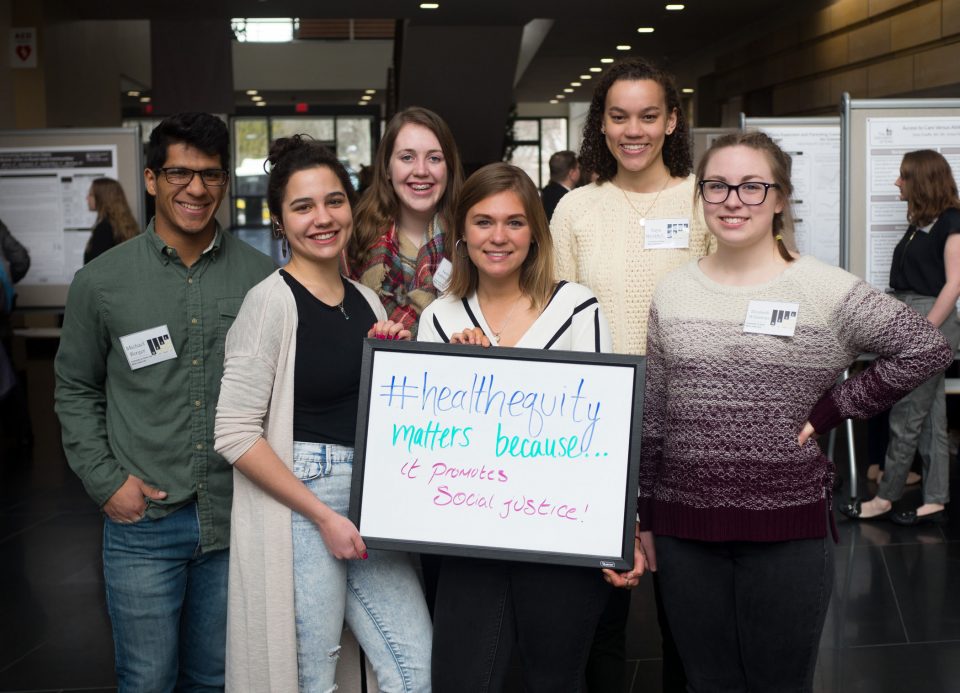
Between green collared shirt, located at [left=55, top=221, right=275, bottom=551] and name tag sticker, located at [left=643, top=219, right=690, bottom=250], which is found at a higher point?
name tag sticker, located at [left=643, top=219, right=690, bottom=250]

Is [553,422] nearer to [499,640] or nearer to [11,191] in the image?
[499,640]

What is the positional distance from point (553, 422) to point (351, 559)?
532mm

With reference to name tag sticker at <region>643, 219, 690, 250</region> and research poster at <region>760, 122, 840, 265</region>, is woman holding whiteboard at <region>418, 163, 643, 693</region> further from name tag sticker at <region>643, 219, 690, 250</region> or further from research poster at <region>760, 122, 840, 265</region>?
research poster at <region>760, 122, 840, 265</region>

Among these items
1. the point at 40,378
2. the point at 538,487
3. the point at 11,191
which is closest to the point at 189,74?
the point at 40,378

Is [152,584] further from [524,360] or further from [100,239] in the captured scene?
[100,239]

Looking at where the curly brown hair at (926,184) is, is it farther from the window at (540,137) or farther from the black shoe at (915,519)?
the window at (540,137)

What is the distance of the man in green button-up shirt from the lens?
6.77ft

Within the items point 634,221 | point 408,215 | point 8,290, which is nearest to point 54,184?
point 8,290

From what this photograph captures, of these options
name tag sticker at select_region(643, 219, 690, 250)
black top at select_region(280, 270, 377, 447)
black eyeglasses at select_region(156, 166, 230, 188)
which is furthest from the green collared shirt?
name tag sticker at select_region(643, 219, 690, 250)

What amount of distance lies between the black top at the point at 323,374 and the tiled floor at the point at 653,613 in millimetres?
1609

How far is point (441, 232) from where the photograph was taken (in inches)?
98.5

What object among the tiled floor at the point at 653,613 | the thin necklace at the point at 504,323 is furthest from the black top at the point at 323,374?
the tiled floor at the point at 653,613

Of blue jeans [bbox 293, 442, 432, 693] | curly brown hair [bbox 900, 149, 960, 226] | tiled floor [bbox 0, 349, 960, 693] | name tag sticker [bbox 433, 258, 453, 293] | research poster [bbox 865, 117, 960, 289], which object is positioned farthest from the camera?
research poster [bbox 865, 117, 960, 289]

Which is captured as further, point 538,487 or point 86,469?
point 86,469
